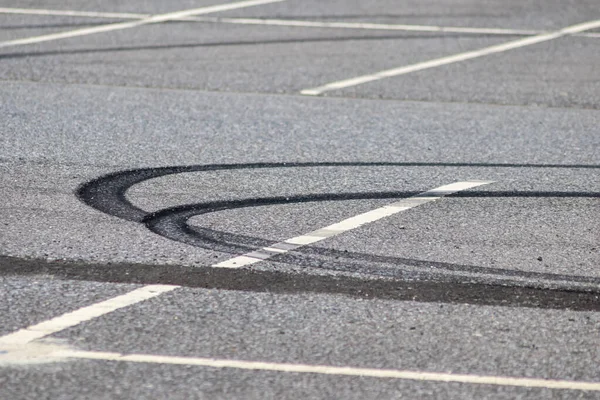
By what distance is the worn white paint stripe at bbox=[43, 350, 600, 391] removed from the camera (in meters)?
4.52

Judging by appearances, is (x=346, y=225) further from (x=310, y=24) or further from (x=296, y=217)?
(x=310, y=24)

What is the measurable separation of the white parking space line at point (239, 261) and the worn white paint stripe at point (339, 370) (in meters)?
0.29

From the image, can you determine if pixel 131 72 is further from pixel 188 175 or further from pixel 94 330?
pixel 94 330

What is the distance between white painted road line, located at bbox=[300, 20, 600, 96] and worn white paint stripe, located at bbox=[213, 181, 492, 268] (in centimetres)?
343

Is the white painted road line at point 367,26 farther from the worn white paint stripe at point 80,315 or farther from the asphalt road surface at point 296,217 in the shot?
the worn white paint stripe at point 80,315

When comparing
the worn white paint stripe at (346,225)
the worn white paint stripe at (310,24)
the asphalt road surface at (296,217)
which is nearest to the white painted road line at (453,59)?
the asphalt road surface at (296,217)

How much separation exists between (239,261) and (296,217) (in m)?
0.94

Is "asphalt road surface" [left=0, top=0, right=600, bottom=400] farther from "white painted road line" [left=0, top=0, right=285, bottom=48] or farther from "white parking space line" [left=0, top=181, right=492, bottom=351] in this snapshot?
"white painted road line" [left=0, top=0, right=285, bottom=48]

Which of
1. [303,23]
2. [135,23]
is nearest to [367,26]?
[303,23]

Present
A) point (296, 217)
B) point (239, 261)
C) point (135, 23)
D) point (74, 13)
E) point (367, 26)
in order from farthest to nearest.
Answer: point (74, 13), point (367, 26), point (135, 23), point (296, 217), point (239, 261)

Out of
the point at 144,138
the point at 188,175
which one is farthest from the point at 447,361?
the point at 144,138

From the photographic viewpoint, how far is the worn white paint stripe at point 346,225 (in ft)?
19.5

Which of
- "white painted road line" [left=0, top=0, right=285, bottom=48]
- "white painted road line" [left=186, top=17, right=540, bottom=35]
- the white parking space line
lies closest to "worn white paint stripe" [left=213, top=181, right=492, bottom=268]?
the white parking space line

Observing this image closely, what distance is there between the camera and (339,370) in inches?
181
